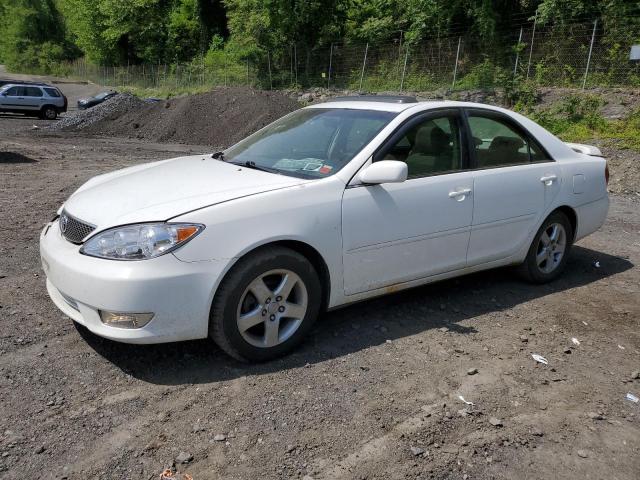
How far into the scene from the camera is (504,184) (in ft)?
15.8

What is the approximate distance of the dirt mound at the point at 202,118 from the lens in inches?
A: 902

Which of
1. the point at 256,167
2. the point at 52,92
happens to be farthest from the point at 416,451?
the point at 52,92

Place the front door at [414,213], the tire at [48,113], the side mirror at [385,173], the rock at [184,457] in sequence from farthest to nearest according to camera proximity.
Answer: the tire at [48,113], the front door at [414,213], the side mirror at [385,173], the rock at [184,457]

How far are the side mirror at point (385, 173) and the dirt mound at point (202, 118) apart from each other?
723 inches

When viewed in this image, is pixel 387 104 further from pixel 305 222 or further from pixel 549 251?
pixel 549 251

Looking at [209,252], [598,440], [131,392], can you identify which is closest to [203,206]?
[209,252]

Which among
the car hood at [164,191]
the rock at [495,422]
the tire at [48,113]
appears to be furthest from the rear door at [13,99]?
the rock at [495,422]

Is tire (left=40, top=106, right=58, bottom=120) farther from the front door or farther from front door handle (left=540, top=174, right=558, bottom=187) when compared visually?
front door handle (left=540, top=174, right=558, bottom=187)

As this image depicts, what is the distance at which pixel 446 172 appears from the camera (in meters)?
4.55

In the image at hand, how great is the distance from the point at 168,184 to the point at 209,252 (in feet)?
2.64

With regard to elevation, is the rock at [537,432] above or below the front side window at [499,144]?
below

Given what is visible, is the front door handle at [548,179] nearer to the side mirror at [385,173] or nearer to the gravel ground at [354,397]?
the gravel ground at [354,397]

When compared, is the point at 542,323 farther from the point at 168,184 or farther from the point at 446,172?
the point at 168,184

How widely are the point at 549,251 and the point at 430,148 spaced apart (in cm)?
173
